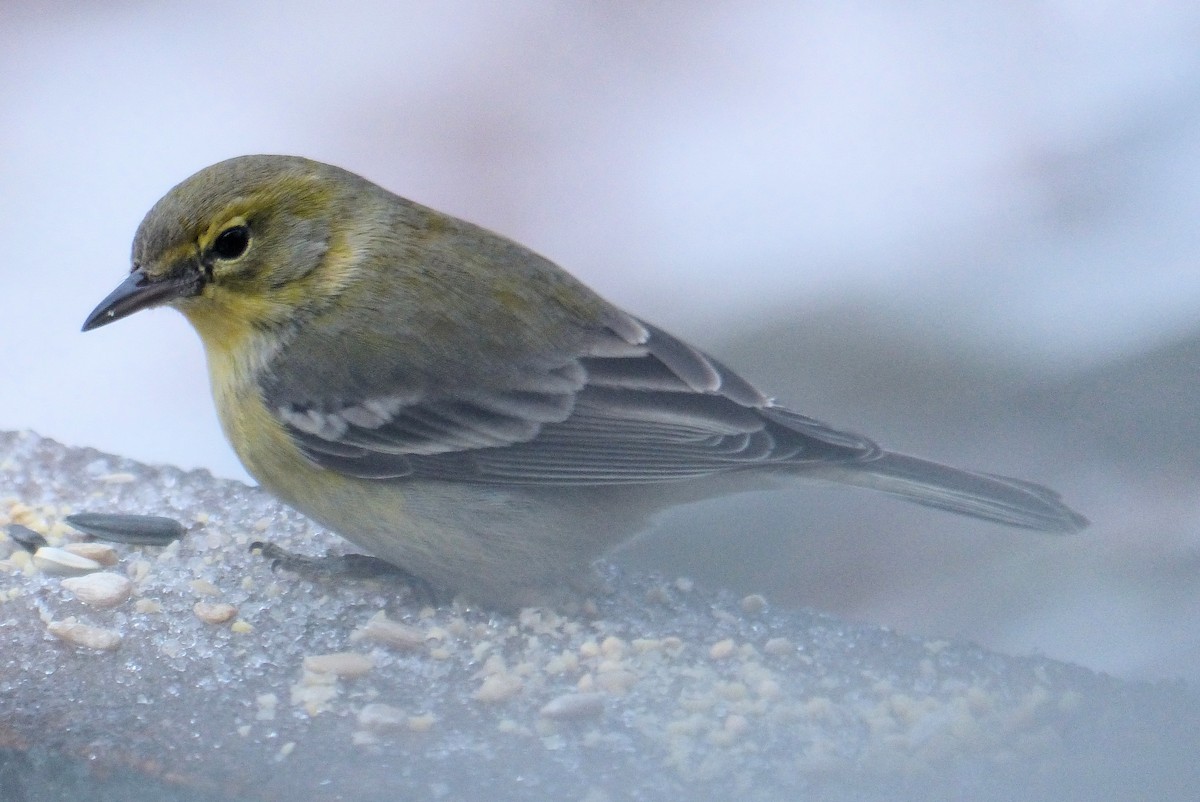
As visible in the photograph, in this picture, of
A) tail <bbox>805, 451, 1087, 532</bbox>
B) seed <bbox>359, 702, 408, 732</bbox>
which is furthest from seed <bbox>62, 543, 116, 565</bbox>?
tail <bbox>805, 451, 1087, 532</bbox>

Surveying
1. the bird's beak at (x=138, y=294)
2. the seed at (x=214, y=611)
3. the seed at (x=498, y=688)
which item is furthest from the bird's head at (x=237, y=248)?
the seed at (x=498, y=688)

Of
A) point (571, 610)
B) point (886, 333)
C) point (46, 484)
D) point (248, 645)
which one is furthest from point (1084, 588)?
point (46, 484)

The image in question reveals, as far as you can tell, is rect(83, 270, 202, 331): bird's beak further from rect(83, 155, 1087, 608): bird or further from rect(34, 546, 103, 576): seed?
rect(34, 546, 103, 576): seed

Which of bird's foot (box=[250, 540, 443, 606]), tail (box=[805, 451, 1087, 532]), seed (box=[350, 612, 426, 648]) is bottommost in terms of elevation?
seed (box=[350, 612, 426, 648])

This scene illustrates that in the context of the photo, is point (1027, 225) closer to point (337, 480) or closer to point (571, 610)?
point (571, 610)

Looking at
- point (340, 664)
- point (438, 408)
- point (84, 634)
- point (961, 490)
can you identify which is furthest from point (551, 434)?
point (84, 634)
